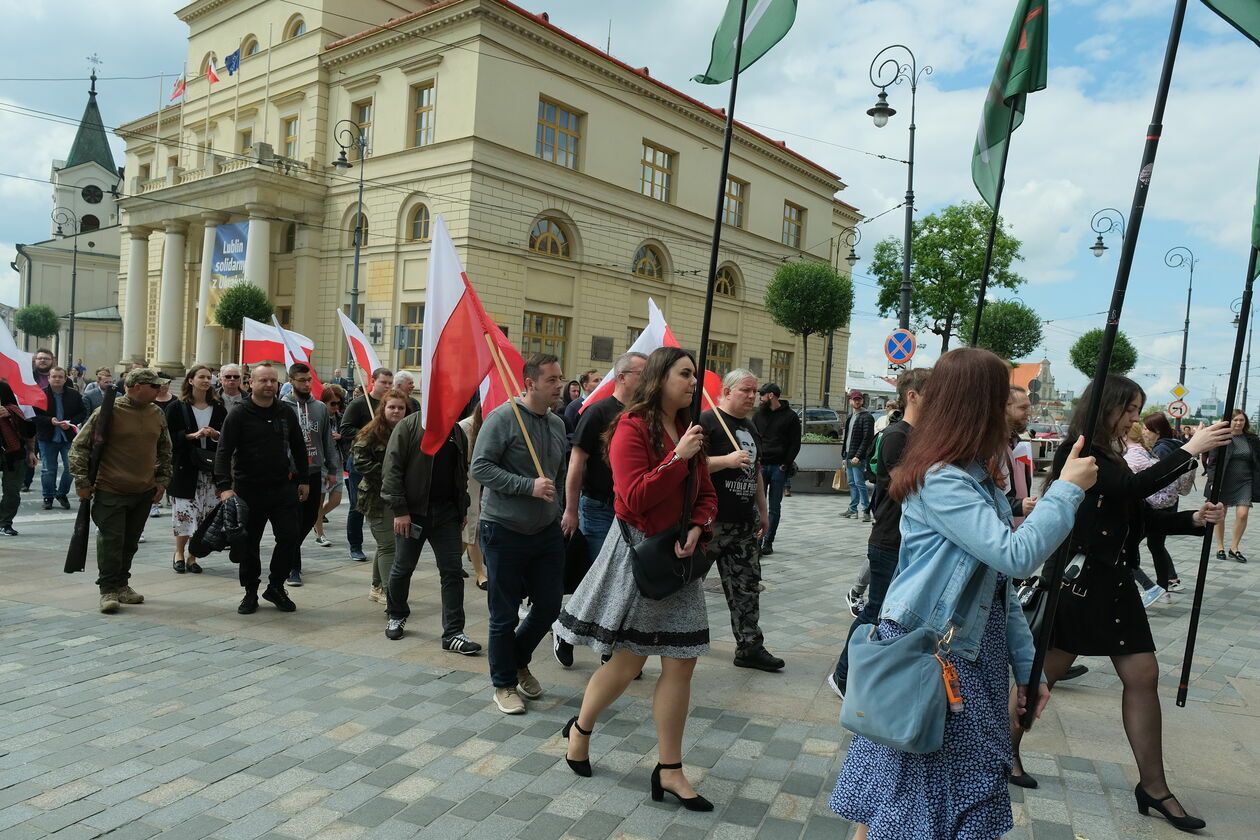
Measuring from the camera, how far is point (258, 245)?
32188mm

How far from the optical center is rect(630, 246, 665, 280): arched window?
34.5m

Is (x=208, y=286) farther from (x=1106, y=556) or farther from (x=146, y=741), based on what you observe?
(x=1106, y=556)

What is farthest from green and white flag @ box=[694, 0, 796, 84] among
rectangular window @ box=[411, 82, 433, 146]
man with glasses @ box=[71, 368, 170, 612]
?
rectangular window @ box=[411, 82, 433, 146]

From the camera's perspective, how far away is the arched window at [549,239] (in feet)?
100

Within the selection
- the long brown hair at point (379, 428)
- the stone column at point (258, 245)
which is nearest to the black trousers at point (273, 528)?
the long brown hair at point (379, 428)

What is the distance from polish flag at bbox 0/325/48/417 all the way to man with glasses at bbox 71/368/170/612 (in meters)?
3.21

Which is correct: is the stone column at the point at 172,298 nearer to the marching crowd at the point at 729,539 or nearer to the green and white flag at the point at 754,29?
the marching crowd at the point at 729,539

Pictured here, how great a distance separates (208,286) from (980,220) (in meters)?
34.7

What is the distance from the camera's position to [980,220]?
138 feet

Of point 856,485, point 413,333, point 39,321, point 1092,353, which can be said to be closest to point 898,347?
point 856,485

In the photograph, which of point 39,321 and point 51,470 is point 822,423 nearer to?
point 51,470

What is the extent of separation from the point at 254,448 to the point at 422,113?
86.0 feet

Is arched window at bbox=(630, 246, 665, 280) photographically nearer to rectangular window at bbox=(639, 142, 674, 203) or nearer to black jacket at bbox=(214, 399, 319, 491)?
rectangular window at bbox=(639, 142, 674, 203)

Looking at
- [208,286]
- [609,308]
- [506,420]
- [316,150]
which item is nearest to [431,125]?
[316,150]
